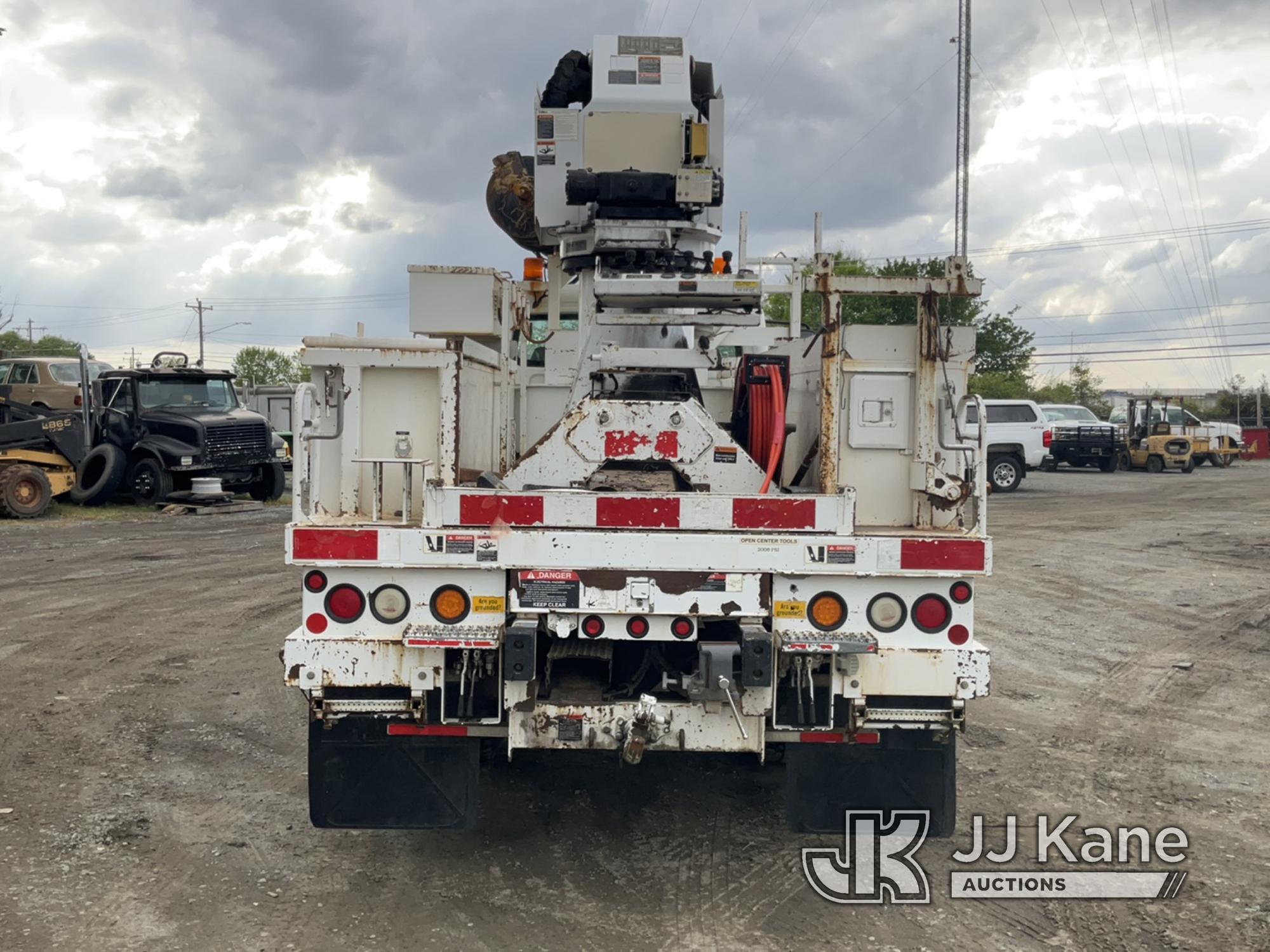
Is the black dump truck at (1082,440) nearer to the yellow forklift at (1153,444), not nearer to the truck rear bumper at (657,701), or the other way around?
the yellow forklift at (1153,444)

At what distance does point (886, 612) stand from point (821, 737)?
52 cm

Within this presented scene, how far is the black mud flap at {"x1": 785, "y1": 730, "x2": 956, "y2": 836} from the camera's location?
165 inches

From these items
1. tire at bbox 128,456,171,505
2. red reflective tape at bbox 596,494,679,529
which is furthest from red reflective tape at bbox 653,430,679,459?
tire at bbox 128,456,171,505

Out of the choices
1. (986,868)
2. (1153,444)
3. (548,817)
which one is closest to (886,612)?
(986,868)

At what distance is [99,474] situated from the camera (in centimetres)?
1942

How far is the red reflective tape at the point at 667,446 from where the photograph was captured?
4523mm

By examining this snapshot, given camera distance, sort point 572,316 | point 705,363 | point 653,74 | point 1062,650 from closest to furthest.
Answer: point 705,363
point 653,74
point 572,316
point 1062,650

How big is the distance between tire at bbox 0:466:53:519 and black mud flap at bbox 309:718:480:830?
16.0 metres

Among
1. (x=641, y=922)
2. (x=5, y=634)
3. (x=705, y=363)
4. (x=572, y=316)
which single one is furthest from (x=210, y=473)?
(x=641, y=922)

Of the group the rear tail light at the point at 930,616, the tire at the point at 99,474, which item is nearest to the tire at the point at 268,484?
the tire at the point at 99,474

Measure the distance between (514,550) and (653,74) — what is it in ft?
10.6

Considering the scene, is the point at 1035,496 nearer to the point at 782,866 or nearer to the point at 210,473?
the point at 210,473

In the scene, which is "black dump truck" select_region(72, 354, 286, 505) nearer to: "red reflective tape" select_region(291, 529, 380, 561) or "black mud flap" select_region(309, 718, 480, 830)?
"black mud flap" select_region(309, 718, 480, 830)

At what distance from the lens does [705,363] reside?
546 centimetres
